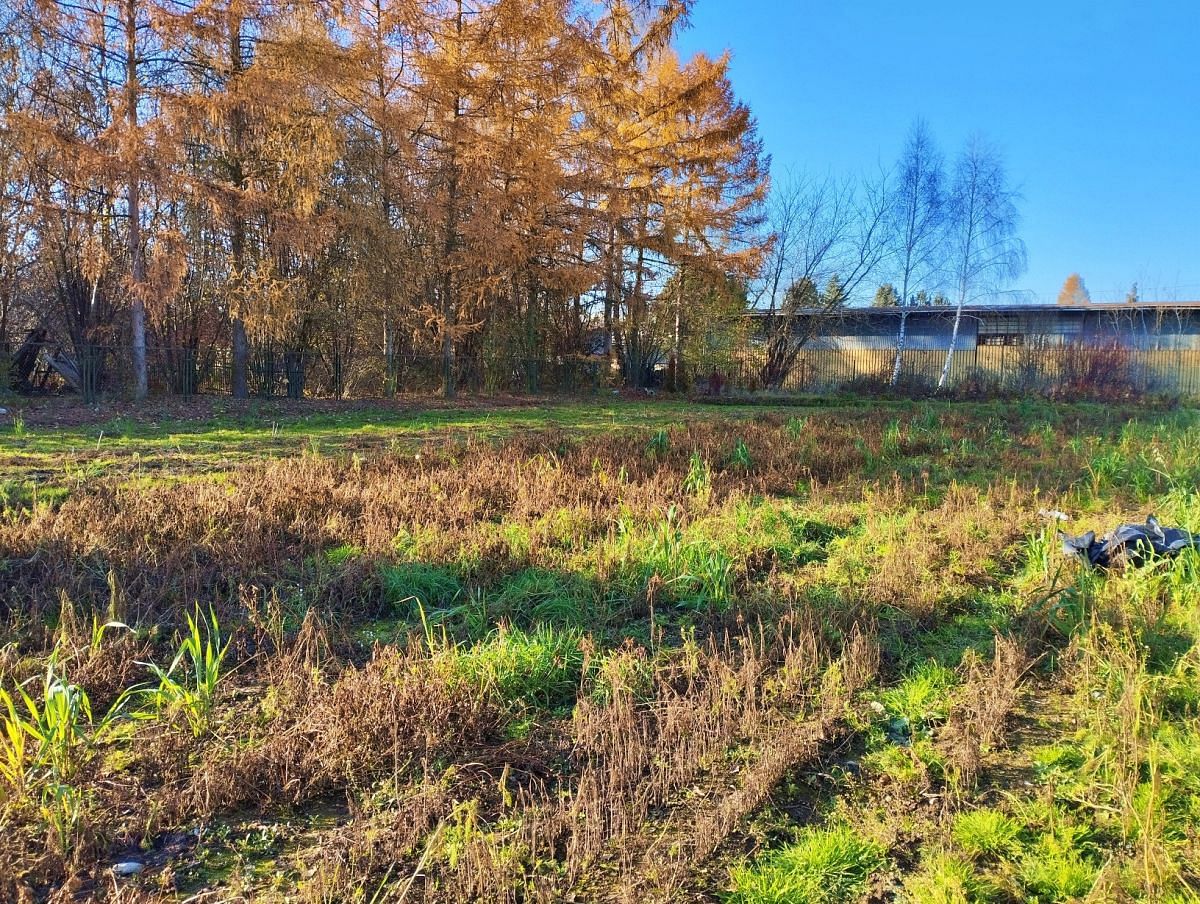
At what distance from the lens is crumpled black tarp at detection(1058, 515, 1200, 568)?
3756mm

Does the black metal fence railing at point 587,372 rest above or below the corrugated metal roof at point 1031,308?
below

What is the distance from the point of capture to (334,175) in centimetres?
1414

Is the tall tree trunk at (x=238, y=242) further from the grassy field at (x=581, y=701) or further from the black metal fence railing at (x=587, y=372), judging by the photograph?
the grassy field at (x=581, y=701)

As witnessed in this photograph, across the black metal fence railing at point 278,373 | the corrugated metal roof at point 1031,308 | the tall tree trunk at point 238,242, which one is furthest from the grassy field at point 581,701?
the corrugated metal roof at point 1031,308

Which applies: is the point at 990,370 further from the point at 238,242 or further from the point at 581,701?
the point at 581,701

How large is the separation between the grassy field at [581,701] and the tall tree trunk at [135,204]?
8.47 metres

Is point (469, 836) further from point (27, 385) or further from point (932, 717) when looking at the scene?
point (27, 385)

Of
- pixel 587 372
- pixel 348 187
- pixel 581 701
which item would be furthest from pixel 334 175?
pixel 581 701

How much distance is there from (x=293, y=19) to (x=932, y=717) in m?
15.5

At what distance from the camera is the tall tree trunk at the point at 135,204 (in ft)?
37.5

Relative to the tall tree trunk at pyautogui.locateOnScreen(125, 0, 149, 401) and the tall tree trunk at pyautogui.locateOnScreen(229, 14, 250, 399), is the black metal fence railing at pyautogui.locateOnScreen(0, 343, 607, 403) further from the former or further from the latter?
the tall tree trunk at pyautogui.locateOnScreen(229, 14, 250, 399)

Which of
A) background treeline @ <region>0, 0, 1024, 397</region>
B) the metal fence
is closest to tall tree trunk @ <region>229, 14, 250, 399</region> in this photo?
background treeline @ <region>0, 0, 1024, 397</region>

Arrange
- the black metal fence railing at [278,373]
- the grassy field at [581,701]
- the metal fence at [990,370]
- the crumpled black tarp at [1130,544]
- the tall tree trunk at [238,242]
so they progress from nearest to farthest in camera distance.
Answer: the grassy field at [581,701] → the crumpled black tarp at [1130,544] → the tall tree trunk at [238,242] → the black metal fence railing at [278,373] → the metal fence at [990,370]

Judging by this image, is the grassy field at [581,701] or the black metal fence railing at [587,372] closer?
the grassy field at [581,701]
